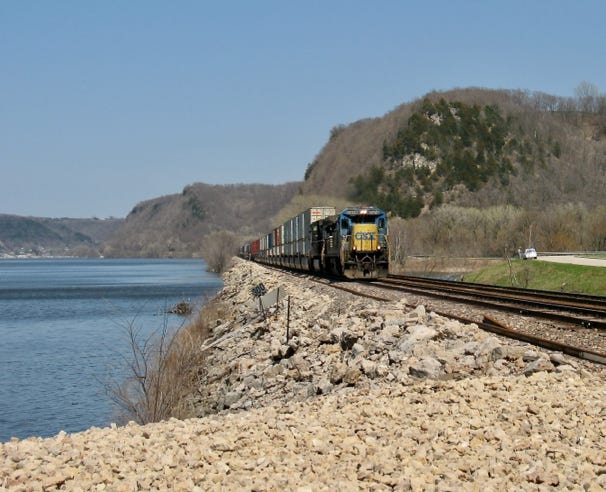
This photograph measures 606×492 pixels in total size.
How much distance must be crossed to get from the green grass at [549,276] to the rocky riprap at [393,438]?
2480cm

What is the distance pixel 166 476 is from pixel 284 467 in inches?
46.2

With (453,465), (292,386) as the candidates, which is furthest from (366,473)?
(292,386)

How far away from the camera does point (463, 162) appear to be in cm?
18000

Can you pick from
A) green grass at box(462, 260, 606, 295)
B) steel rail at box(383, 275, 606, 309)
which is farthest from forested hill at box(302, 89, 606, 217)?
steel rail at box(383, 275, 606, 309)

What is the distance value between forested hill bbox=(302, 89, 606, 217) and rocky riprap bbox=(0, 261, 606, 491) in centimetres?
15228

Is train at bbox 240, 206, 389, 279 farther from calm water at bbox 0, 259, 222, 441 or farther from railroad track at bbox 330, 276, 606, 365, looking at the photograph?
calm water at bbox 0, 259, 222, 441

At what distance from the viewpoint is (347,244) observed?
108 feet

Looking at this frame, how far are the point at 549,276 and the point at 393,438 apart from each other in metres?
37.1

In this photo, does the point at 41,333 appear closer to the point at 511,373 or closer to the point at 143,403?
the point at 143,403

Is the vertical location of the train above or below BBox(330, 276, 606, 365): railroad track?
above

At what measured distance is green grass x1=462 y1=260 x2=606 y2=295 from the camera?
3662cm

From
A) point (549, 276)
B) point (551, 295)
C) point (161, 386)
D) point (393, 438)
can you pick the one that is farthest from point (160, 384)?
point (549, 276)

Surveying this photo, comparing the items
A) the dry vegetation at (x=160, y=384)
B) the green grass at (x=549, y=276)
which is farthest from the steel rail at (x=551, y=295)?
the dry vegetation at (x=160, y=384)

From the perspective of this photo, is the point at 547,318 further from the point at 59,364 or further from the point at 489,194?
the point at 489,194
